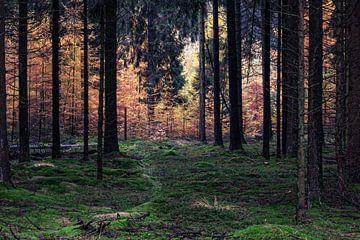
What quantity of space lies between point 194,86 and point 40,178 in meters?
47.6

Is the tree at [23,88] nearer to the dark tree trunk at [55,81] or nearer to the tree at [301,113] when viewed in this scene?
the dark tree trunk at [55,81]

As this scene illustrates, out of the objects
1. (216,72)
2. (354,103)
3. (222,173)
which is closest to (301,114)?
(354,103)

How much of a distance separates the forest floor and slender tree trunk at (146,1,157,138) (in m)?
30.1

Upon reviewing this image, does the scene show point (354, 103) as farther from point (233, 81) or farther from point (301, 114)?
point (233, 81)

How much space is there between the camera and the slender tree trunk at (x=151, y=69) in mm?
46356

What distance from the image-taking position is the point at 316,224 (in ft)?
26.2

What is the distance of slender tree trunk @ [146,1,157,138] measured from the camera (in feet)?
152

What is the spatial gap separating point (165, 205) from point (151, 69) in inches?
1721

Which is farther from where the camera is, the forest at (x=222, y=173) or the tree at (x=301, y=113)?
the tree at (x=301, y=113)

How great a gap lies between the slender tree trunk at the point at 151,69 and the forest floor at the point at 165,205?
30.1m

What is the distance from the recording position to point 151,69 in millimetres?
52938

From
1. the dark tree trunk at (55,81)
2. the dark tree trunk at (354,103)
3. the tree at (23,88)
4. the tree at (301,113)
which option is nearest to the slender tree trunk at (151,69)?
the dark tree trunk at (55,81)

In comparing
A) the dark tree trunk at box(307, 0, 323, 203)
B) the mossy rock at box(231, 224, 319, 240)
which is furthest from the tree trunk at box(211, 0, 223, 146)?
the mossy rock at box(231, 224, 319, 240)

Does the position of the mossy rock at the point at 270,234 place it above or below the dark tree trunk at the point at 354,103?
below
